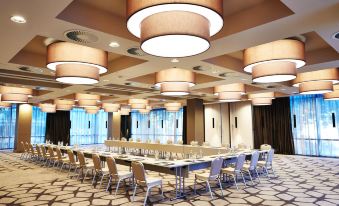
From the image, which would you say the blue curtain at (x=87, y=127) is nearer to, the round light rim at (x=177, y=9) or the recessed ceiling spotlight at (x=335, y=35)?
the recessed ceiling spotlight at (x=335, y=35)

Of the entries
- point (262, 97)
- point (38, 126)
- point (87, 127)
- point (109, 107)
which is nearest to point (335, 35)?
point (262, 97)

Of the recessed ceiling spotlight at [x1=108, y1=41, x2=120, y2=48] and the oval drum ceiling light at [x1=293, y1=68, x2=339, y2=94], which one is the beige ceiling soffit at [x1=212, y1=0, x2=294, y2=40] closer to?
the recessed ceiling spotlight at [x1=108, y1=41, x2=120, y2=48]

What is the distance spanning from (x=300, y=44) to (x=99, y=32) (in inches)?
136

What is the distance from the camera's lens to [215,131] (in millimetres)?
16031

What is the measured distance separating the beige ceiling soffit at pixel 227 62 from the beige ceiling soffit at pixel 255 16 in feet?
5.61

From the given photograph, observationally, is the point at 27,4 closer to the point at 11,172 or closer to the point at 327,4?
the point at 327,4

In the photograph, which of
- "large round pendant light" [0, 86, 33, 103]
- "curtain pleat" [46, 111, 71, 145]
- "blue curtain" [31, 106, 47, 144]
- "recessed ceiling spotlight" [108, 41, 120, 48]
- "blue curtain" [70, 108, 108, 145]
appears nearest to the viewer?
"recessed ceiling spotlight" [108, 41, 120, 48]

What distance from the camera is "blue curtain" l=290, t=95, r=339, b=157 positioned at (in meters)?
12.4

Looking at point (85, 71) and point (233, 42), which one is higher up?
point (233, 42)

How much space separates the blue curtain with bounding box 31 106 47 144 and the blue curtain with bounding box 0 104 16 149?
1.40 metres

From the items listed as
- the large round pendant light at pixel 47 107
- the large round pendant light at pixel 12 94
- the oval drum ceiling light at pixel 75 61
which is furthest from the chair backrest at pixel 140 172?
the large round pendant light at pixel 47 107

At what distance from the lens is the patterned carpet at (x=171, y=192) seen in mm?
5219

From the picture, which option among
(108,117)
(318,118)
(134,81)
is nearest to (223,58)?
(134,81)

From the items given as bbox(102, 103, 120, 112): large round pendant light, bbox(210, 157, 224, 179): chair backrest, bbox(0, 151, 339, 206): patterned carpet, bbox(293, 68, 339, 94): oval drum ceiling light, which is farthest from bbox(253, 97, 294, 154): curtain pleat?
bbox(210, 157, 224, 179): chair backrest
